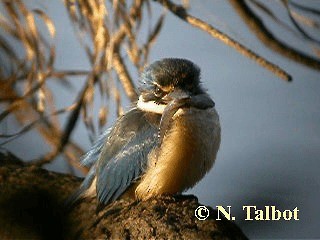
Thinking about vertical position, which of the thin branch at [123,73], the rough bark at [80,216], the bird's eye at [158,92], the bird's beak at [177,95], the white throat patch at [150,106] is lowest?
the rough bark at [80,216]

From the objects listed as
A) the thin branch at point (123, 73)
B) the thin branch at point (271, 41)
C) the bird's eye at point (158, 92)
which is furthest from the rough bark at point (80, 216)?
the thin branch at point (271, 41)

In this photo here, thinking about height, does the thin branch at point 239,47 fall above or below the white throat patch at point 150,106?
above

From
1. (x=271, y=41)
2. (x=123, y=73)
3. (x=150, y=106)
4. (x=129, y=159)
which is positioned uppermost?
(x=271, y=41)

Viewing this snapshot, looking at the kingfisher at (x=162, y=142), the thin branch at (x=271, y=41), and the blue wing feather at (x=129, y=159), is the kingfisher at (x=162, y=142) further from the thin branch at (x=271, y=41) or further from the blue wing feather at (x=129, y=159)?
the thin branch at (x=271, y=41)

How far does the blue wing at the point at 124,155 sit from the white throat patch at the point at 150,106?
1cm

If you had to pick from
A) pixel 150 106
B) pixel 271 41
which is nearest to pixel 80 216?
pixel 150 106

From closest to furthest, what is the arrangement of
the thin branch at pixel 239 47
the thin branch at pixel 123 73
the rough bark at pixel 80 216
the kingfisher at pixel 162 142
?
the rough bark at pixel 80 216
the kingfisher at pixel 162 142
the thin branch at pixel 239 47
the thin branch at pixel 123 73

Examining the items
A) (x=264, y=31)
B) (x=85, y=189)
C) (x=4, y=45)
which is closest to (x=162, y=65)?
(x=85, y=189)

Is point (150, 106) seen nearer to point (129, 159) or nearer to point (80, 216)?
point (129, 159)

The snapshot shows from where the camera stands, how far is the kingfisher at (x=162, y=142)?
1.50 metres

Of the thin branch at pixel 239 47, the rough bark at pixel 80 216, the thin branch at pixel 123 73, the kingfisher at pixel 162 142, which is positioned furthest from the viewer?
the thin branch at pixel 123 73

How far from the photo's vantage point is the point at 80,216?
1.44 m

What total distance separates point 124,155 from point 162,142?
0.35 ft

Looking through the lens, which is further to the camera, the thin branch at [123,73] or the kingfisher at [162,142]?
the thin branch at [123,73]
